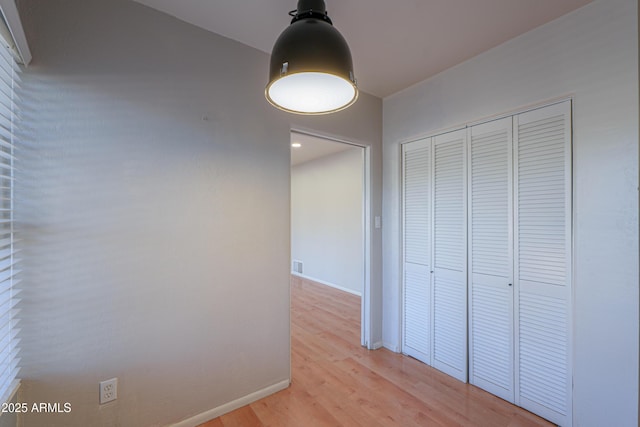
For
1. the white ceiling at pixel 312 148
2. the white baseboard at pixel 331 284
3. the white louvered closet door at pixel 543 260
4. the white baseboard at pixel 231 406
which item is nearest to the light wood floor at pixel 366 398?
the white baseboard at pixel 231 406

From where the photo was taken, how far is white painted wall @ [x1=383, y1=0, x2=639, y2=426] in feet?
5.05

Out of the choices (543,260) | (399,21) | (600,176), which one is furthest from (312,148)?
(600,176)

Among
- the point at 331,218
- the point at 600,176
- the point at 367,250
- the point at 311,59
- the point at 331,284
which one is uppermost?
the point at 311,59

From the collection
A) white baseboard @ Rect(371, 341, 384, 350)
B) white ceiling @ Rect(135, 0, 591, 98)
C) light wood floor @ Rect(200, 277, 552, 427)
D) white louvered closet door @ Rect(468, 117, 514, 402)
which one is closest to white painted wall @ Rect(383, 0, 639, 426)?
white ceiling @ Rect(135, 0, 591, 98)

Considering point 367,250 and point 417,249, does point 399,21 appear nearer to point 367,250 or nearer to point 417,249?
point 417,249

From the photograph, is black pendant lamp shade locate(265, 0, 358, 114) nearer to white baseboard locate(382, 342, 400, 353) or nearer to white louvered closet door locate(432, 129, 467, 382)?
white louvered closet door locate(432, 129, 467, 382)

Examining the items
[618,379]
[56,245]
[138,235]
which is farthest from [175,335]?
[618,379]

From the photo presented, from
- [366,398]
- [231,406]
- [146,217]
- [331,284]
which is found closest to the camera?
[146,217]

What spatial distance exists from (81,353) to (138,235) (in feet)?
2.22

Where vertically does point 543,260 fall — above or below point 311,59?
below

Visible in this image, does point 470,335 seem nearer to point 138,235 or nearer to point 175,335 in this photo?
point 175,335

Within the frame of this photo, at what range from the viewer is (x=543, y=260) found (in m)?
1.92

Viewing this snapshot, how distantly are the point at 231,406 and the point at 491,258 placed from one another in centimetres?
224

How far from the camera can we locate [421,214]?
2.70 metres
